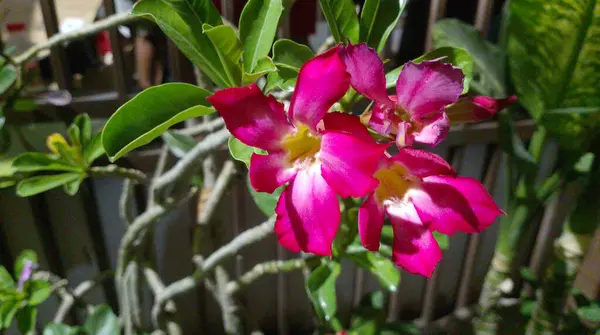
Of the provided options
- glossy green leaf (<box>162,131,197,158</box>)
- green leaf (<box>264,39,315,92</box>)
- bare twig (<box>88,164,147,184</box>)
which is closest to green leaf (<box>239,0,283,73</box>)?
green leaf (<box>264,39,315,92</box>)

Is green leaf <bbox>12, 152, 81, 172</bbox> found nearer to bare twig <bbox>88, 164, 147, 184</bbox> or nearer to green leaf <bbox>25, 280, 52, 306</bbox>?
bare twig <bbox>88, 164, 147, 184</bbox>

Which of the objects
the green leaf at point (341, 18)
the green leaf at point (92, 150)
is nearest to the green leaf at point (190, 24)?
the green leaf at point (341, 18)

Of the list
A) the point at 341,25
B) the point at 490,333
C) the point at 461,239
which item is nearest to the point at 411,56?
the point at 461,239


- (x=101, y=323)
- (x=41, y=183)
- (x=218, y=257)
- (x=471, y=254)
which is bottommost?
(x=471, y=254)

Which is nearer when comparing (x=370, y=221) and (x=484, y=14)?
(x=370, y=221)

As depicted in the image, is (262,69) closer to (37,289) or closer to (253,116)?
(253,116)

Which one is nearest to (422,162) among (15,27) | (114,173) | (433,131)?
(433,131)

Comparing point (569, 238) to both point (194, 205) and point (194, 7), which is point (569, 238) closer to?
point (194, 205)
